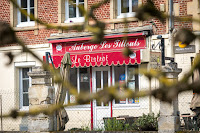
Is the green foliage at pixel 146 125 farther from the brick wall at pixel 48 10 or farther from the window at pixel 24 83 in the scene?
the brick wall at pixel 48 10

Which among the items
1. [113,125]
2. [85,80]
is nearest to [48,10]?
[85,80]

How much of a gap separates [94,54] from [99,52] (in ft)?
0.66

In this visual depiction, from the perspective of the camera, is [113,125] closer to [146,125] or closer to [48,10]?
[146,125]

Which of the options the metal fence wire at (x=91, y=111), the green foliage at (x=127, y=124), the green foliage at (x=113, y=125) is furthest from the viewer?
the metal fence wire at (x=91, y=111)

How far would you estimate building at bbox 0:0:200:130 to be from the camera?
1513cm

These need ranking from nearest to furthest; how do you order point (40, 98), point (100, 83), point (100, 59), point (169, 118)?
1. point (169, 118)
2. point (40, 98)
3. point (100, 59)
4. point (100, 83)

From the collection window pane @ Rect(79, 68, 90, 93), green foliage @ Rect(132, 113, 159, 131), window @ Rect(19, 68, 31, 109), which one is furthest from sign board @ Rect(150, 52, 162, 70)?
window @ Rect(19, 68, 31, 109)

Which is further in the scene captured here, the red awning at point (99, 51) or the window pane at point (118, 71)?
the window pane at point (118, 71)

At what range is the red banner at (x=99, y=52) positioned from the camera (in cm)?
1550

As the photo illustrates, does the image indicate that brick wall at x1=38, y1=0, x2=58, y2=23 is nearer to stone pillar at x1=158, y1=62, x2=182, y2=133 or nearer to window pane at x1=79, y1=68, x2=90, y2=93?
window pane at x1=79, y1=68, x2=90, y2=93

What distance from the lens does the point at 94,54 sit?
53.2ft

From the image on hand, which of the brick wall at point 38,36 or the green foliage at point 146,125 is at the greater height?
the brick wall at point 38,36

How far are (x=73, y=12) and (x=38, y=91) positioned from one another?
309 inches

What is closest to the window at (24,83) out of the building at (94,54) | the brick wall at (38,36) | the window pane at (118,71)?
the building at (94,54)
